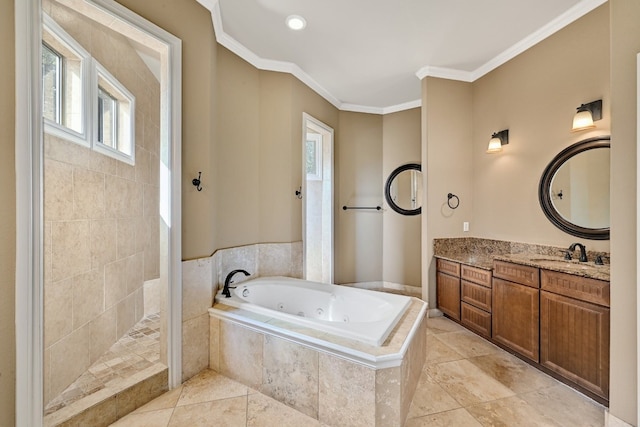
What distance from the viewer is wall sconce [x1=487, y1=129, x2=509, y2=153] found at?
2807 millimetres

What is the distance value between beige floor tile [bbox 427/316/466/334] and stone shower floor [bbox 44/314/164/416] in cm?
248

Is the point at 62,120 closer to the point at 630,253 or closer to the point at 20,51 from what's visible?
the point at 20,51

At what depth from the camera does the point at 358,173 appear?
425cm

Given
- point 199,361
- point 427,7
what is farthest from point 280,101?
point 199,361

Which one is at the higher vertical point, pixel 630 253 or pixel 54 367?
pixel 630 253

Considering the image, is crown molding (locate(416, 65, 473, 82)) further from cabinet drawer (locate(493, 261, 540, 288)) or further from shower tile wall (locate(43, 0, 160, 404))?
shower tile wall (locate(43, 0, 160, 404))

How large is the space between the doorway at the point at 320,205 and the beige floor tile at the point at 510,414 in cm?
242

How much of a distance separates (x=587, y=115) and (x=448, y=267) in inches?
66.9

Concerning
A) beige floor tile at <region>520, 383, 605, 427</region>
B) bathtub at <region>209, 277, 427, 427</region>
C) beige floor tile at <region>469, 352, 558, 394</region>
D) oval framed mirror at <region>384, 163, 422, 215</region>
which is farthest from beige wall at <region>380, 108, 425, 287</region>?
beige floor tile at <region>520, 383, 605, 427</region>

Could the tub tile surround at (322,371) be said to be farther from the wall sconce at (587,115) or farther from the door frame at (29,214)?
the wall sconce at (587,115)

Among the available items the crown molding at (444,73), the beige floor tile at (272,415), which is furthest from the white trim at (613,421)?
the crown molding at (444,73)

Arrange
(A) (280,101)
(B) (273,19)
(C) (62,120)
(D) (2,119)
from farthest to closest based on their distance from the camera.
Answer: (A) (280,101) < (B) (273,19) < (C) (62,120) < (D) (2,119)

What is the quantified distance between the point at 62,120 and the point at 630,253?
133 inches

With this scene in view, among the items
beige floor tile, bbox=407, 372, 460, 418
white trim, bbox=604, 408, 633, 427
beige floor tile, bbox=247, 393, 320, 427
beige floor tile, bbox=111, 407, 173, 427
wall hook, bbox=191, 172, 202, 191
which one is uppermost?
wall hook, bbox=191, 172, 202, 191
